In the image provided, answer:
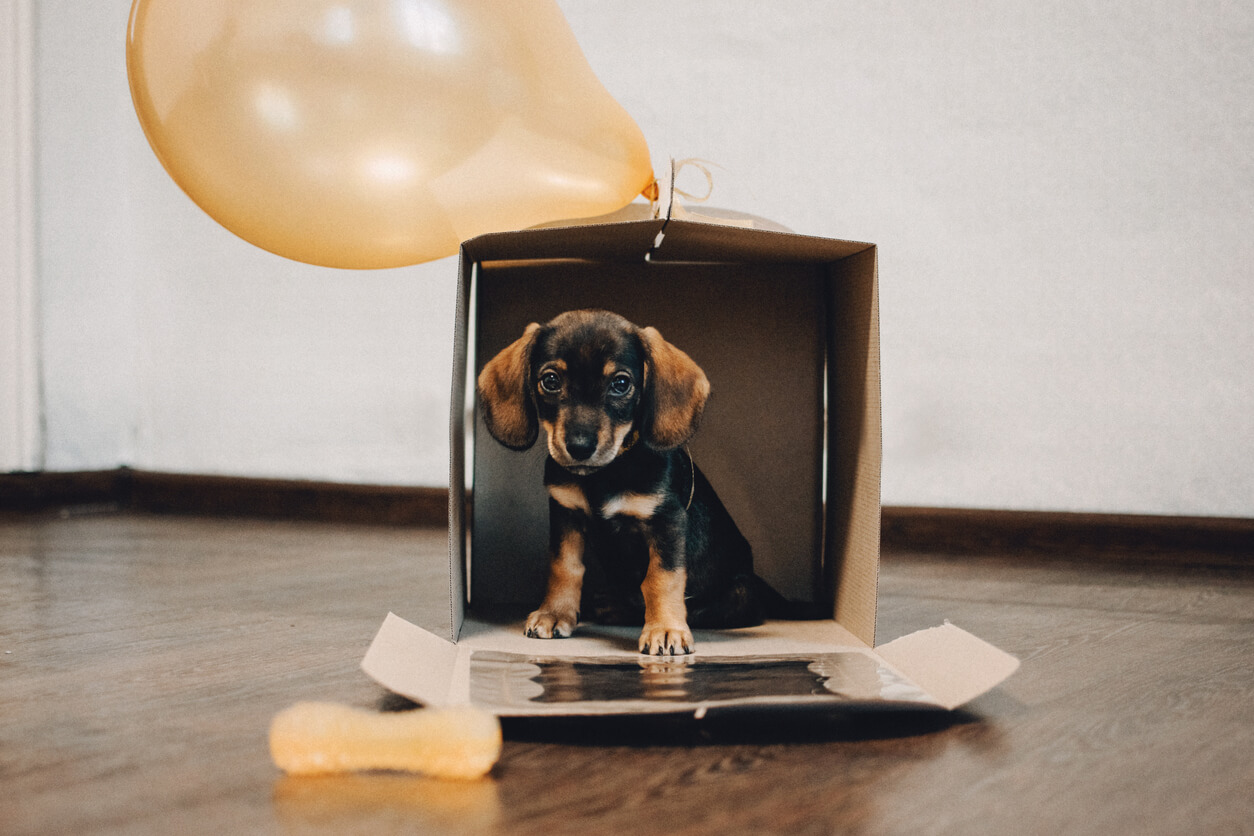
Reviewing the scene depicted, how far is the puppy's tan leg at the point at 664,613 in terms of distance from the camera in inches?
37.6

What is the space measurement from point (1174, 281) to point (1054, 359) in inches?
10.7

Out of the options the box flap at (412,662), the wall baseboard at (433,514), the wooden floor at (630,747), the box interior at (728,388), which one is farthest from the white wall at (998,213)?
the box flap at (412,662)

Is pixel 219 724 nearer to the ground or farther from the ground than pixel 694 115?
nearer to the ground

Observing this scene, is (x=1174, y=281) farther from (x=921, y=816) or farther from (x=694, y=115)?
(x=921, y=816)

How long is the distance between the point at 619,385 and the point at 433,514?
5.03ft

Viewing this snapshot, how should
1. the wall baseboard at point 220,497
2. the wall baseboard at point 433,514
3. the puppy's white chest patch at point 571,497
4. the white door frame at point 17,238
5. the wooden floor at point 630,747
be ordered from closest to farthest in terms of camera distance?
the wooden floor at point 630,747 < the puppy's white chest patch at point 571,497 < the wall baseboard at point 433,514 < the wall baseboard at point 220,497 < the white door frame at point 17,238

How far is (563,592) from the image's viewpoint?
107 cm

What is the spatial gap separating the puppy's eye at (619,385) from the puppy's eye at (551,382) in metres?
0.06

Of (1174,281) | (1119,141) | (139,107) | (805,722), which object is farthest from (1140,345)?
(139,107)

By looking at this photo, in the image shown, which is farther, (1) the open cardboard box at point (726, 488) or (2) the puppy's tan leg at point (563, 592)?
(2) the puppy's tan leg at point (563, 592)

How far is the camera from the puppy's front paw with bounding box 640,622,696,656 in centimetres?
95

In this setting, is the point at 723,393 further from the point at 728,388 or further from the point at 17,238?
the point at 17,238

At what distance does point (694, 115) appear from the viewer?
88.3 inches

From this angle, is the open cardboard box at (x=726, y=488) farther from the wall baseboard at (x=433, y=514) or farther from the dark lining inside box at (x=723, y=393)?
the wall baseboard at (x=433, y=514)
